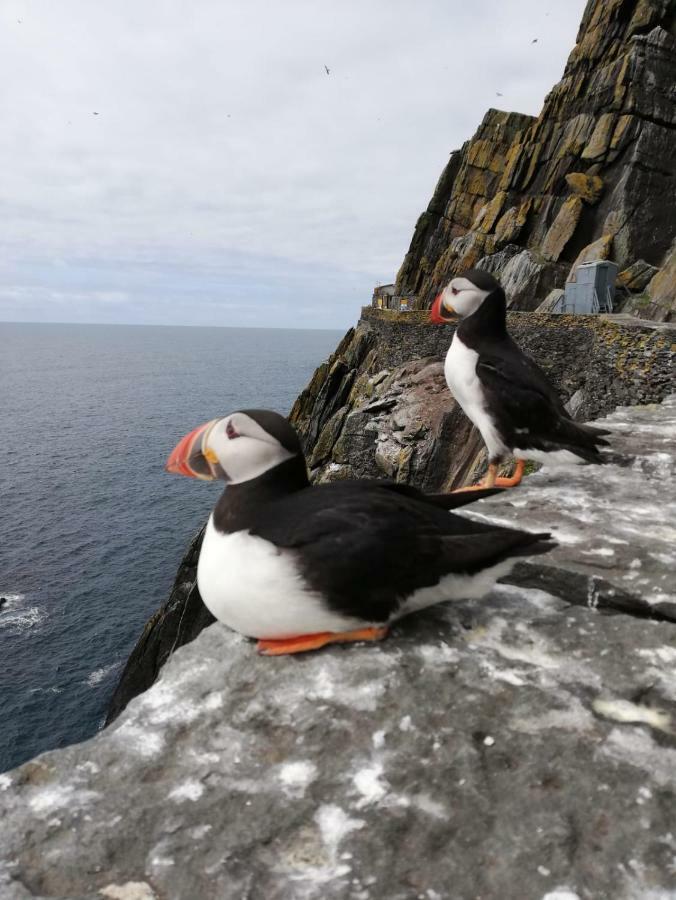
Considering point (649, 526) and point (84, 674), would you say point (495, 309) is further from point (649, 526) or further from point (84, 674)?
point (84, 674)

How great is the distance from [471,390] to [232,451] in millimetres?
3304

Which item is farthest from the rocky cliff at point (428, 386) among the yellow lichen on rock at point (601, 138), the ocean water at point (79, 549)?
the yellow lichen on rock at point (601, 138)

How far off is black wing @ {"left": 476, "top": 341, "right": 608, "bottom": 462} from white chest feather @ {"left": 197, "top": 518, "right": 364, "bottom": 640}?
10.6ft

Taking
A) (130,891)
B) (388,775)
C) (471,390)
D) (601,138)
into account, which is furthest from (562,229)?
(130,891)

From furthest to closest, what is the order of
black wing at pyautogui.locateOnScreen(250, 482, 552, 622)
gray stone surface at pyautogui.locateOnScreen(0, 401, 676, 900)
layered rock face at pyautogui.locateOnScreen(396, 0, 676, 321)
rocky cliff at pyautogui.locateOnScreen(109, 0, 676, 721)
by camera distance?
layered rock face at pyautogui.locateOnScreen(396, 0, 676, 321) < rocky cliff at pyautogui.locateOnScreen(109, 0, 676, 721) < black wing at pyautogui.locateOnScreen(250, 482, 552, 622) < gray stone surface at pyautogui.locateOnScreen(0, 401, 676, 900)

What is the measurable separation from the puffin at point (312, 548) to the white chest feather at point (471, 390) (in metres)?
2.63

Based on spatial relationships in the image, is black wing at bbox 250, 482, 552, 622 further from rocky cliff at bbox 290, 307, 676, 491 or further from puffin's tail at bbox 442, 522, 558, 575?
rocky cliff at bbox 290, 307, 676, 491

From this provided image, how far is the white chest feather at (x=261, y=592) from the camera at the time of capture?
2.85 meters

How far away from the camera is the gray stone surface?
1847 millimetres

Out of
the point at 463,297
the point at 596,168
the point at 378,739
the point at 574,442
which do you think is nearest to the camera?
the point at 378,739

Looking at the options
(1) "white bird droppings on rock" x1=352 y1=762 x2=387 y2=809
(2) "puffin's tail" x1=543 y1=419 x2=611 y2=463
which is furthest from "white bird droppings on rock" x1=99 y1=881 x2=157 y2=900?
(2) "puffin's tail" x1=543 y1=419 x2=611 y2=463

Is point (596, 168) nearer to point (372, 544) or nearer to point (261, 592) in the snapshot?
point (372, 544)

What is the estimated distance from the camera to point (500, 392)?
559 cm

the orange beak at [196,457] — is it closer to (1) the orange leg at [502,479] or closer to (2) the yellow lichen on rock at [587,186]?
(1) the orange leg at [502,479]
